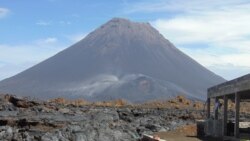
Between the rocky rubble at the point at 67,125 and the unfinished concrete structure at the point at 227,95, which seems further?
the rocky rubble at the point at 67,125

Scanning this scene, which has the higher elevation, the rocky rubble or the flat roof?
the flat roof

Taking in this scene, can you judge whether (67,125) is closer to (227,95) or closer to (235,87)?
(227,95)

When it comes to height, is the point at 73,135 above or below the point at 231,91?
below

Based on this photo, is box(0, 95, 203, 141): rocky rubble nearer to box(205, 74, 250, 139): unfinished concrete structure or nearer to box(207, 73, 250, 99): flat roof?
box(205, 74, 250, 139): unfinished concrete structure

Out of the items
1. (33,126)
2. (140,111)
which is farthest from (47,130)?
(140,111)

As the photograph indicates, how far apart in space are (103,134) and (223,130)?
860 centimetres

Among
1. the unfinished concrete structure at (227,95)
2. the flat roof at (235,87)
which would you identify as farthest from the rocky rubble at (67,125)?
the flat roof at (235,87)

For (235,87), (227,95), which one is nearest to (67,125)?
(227,95)

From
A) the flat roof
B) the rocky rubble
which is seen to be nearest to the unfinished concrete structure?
the flat roof

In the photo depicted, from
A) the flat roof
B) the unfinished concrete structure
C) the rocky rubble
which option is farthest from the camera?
the rocky rubble

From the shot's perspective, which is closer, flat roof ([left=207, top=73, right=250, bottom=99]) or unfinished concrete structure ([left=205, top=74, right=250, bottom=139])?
flat roof ([left=207, top=73, right=250, bottom=99])

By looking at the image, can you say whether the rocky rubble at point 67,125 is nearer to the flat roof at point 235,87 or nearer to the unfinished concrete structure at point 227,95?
the unfinished concrete structure at point 227,95

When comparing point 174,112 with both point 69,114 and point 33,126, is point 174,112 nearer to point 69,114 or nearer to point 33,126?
point 69,114

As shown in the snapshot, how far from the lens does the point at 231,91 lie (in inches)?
1220
